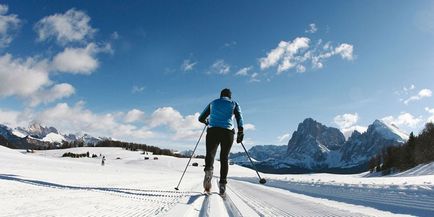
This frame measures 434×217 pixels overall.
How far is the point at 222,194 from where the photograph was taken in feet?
27.6

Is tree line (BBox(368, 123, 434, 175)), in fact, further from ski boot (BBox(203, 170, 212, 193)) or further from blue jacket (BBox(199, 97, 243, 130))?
ski boot (BBox(203, 170, 212, 193))

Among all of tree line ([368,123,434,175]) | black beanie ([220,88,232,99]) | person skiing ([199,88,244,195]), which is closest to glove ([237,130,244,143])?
person skiing ([199,88,244,195])

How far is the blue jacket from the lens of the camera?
30.2 ft

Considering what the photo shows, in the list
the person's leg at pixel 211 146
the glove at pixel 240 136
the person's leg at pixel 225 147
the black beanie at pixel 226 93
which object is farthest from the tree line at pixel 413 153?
the person's leg at pixel 211 146

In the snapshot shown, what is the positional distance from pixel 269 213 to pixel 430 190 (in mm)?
4303

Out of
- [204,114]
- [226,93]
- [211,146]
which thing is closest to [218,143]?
[211,146]

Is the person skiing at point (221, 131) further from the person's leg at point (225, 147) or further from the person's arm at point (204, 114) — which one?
the person's arm at point (204, 114)

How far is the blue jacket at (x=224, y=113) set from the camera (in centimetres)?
920

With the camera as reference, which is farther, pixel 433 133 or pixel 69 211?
pixel 433 133

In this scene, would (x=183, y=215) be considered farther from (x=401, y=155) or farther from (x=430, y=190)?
(x=401, y=155)

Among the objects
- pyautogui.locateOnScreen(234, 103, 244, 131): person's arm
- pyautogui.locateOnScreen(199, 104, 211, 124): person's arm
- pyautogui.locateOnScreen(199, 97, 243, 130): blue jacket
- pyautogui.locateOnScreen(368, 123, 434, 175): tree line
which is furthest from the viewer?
pyautogui.locateOnScreen(368, 123, 434, 175): tree line

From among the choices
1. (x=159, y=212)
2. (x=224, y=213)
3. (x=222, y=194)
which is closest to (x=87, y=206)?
(x=159, y=212)

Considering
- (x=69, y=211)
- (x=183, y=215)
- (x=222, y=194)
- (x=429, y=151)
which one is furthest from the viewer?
(x=429, y=151)

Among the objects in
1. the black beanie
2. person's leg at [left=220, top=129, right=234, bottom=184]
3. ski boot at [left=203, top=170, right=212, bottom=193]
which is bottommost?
ski boot at [left=203, top=170, right=212, bottom=193]
